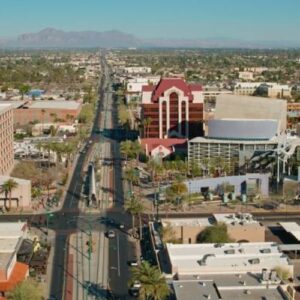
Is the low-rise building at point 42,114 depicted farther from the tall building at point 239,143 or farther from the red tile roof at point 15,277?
the red tile roof at point 15,277

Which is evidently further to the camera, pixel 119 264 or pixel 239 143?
pixel 239 143

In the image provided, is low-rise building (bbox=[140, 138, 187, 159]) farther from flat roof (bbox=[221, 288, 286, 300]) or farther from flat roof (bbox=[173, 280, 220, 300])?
flat roof (bbox=[221, 288, 286, 300])

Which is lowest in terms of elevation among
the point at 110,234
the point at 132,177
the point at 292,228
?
the point at 110,234

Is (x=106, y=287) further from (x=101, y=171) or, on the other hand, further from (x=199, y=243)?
(x=101, y=171)

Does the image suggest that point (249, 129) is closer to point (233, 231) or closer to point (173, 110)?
point (173, 110)

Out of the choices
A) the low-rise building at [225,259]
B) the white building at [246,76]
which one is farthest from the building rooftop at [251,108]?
the white building at [246,76]

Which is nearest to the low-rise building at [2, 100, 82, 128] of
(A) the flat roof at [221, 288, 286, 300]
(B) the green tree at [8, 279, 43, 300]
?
(B) the green tree at [8, 279, 43, 300]

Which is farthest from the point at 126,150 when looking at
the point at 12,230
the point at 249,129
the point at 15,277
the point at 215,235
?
the point at 15,277
